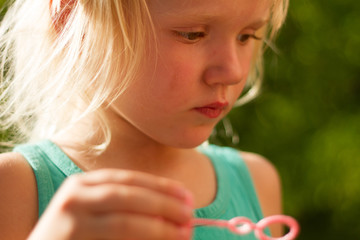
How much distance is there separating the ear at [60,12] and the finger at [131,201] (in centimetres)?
44

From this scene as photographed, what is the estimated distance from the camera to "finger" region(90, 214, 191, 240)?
616 mm

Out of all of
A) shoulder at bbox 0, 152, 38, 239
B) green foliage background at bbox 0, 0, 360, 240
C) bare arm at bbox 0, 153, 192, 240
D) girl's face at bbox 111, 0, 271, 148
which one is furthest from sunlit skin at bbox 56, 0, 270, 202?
green foliage background at bbox 0, 0, 360, 240

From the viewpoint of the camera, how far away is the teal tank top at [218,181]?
0.99 m

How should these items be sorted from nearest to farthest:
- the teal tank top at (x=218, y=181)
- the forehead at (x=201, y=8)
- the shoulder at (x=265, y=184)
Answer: the forehead at (x=201, y=8)
the teal tank top at (x=218, y=181)
the shoulder at (x=265, y=184)

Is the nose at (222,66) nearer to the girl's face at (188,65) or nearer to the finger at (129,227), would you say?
the girl's face at (188,65)

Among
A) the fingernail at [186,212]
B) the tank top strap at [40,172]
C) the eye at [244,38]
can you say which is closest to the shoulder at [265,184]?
the eye at [244,38]

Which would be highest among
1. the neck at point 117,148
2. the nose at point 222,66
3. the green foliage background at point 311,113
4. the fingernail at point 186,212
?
the nose at point 222,66

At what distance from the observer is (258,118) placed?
1867mm

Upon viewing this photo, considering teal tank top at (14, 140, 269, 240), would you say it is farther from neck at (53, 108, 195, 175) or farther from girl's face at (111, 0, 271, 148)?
girl's face at (111, 0, 271, 148)

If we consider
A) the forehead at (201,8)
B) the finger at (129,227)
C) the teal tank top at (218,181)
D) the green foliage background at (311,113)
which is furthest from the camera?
the green foliage background at (311,113)

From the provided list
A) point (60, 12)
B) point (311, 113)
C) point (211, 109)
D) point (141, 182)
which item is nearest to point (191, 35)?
point (211, 109)

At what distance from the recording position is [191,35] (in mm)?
922

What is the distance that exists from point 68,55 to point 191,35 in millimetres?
237

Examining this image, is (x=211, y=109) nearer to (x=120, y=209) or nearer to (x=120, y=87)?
(x=120, y=87)
